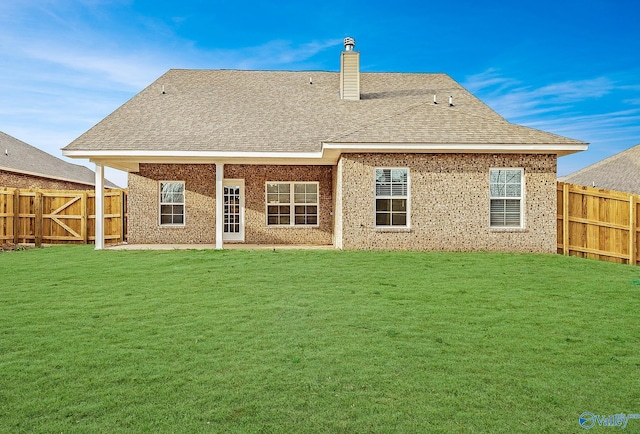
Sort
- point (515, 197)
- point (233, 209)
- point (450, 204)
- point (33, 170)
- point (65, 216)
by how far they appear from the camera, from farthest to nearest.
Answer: point (33, 170)
point (65, 216)
point (233, 209)
point (515, 197)
point (450, 204)

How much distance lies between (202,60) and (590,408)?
22285mm

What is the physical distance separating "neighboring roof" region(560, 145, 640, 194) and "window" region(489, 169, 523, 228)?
62.5 ft

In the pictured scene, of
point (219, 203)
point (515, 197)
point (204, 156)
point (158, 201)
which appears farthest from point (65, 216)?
point (515, 197)

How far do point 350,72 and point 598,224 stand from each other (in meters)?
11.0

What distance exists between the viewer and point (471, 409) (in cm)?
357

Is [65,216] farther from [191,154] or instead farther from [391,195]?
[391,195]

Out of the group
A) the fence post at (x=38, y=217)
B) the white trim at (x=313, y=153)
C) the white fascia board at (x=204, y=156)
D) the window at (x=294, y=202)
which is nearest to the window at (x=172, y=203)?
the white trim at (x=313, y=153)

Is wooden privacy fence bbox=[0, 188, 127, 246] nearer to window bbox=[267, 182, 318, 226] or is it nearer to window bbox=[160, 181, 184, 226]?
window bbox=[160, 181, 184, 226]

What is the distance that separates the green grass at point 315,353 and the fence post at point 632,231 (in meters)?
4.03

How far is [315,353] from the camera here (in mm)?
4816

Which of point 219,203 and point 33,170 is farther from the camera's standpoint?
point 33,170

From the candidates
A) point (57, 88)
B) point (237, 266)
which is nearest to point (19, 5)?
point (57, 88)

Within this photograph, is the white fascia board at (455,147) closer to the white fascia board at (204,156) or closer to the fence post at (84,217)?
the white fascia board at (204,156)

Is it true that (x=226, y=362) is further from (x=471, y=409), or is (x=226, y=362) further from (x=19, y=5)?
(x=19, y=5)
